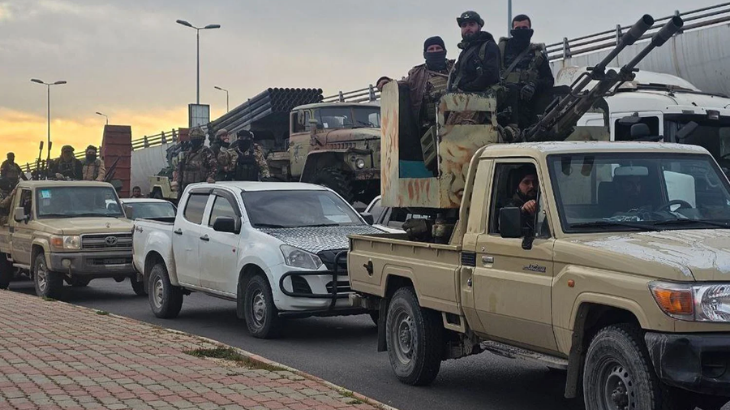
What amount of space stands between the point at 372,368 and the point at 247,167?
12.8 metres

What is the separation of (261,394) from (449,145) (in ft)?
7.97

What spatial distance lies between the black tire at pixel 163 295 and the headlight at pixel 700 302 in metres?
9.35

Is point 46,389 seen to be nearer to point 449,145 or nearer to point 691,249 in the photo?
point 449,145

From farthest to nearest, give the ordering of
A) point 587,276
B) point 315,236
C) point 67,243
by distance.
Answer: point 67,243 → point 315,236 → point 587,276

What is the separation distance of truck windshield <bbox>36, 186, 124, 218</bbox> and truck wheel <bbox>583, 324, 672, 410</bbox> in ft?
43.9

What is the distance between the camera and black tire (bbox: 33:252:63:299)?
1747cm

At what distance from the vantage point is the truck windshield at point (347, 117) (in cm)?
2403

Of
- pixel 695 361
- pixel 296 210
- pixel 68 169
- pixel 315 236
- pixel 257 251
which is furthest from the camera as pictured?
pixel 68 169

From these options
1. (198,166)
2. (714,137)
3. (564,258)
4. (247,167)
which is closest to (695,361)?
(564,258)

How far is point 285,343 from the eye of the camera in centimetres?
1178

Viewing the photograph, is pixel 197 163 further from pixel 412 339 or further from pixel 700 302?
pixel 700 302

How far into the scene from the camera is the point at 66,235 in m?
17.4

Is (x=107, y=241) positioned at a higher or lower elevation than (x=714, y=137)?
lower

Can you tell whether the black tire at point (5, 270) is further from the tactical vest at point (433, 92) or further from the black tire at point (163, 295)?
the tactical vest at point (433, 92)
